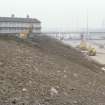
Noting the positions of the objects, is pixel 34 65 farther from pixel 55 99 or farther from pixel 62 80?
pixel 55 99

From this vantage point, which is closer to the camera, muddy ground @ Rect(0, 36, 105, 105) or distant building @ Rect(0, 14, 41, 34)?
muddy ground @ Rect(0, 36, 105, 105)

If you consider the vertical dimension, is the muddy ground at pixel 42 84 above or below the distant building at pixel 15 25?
below

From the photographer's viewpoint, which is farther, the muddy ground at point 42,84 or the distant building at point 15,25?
the distant building at point 15,25

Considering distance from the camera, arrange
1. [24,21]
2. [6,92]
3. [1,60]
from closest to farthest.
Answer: [6,92] < [1,60] < [24,21]

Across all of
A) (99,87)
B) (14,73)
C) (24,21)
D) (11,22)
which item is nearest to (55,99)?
(14,73)

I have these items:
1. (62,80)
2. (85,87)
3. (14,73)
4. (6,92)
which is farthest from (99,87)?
(6,92)

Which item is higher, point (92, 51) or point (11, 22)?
point (11, 22)

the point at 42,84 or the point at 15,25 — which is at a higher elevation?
the point at 15,25

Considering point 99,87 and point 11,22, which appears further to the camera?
point 11,22

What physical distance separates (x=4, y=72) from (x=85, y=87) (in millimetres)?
2511

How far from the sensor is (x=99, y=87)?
10.3 m

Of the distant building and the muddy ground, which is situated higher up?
the distant building

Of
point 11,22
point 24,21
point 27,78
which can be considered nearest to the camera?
point 27,78

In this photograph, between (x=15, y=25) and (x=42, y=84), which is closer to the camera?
(x=42, y=84)
